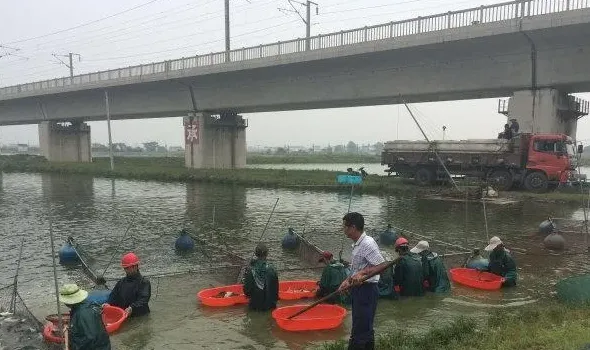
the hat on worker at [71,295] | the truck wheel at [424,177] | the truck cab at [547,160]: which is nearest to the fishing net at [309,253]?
the hat on worker at [71,295]

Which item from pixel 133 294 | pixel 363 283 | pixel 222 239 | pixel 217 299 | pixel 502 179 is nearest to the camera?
pixel 363 283

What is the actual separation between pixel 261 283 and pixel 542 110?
2261cm

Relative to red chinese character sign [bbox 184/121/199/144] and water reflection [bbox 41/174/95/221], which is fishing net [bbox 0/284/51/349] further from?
red chinese character sign [bbox 184/121/199/144]

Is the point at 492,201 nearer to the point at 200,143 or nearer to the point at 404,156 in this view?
the point at 404,156

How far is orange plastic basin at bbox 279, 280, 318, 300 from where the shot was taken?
29.7 feet

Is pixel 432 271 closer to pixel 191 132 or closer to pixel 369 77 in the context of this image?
pixel 369 77

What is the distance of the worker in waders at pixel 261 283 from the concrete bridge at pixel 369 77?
2066cm

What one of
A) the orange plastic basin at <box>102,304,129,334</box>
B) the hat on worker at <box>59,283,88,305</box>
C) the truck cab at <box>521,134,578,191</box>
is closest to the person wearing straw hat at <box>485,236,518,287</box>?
the orange plastic basin at <box>102,304,129,334</box>

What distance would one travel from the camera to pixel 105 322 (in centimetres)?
770

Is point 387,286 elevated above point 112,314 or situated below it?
above

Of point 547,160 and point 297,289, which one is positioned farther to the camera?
point 547,160

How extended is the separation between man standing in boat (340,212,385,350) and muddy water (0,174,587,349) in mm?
1550

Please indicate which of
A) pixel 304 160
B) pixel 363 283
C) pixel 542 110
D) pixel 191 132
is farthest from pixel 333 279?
pixel 304 160

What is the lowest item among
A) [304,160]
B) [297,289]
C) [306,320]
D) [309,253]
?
[304,160]
